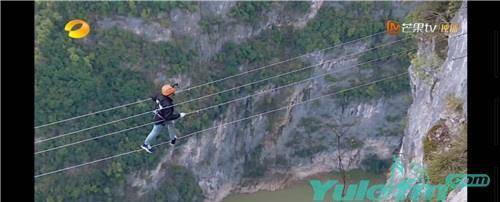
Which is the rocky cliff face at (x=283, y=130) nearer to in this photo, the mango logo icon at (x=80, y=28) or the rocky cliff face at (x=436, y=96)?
the mango logo icon at (x=80, y=28)

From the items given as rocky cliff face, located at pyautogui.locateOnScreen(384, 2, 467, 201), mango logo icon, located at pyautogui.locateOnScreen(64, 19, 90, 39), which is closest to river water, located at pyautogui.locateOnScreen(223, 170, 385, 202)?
mango logo icon, located at pyautogui.locateOnScreen(64, 19, 90, 39)

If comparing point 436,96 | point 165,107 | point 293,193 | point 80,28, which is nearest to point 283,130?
point 293,193

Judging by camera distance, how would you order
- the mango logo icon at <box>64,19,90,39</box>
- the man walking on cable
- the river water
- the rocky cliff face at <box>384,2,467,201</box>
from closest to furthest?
the rocky cliff face at <box>384,2,467,201</box>, the man walking on cable, the mango logo icon at <box>64,19,90,39</box>, the river water

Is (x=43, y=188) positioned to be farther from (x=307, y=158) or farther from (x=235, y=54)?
(x=307, y=158)

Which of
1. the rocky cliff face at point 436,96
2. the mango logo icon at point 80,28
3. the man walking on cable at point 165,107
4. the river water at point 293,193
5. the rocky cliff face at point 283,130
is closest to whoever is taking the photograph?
the rocky cliff face at point 436,96

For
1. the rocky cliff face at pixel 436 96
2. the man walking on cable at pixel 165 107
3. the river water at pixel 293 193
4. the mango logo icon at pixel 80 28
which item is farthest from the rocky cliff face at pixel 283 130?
the man walking on cable at pixel 165 107

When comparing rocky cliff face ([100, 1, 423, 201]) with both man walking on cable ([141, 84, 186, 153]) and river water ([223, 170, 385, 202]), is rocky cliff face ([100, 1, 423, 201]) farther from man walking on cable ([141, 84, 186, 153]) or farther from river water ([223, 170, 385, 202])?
man walking on cable ([141, 84, 186, 153])

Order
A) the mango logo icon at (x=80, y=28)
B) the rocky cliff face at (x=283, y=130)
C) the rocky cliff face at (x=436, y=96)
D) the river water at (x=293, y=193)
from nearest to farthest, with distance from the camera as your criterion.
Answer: the rocky cliff face at (x=436, y=96) → the mango logo icon at (x=80, y=28) → the rocky cliff face at (x=283, y=130) → the river water at (x=293, y=193)
